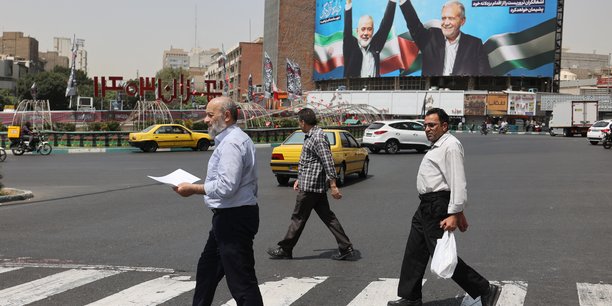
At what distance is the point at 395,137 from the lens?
28.7 metres

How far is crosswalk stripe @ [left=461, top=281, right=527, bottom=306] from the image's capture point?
5.18 m

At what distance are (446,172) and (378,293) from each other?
150cm

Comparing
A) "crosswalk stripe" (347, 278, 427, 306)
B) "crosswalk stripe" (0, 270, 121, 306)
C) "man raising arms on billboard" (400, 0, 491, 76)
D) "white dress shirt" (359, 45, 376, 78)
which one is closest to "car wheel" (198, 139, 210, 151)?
"crosswalk stripe" (0, 270, 121, 306)

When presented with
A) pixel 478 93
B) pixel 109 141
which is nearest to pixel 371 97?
pixel 478 93

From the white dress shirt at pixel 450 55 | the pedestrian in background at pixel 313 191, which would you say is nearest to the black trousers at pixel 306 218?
the pedestrian in background at pixel 313 191

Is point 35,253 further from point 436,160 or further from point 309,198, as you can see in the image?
point 436,160

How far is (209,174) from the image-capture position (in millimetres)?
4219

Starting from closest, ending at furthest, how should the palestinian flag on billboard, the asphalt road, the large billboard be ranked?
the asphalt road
the palestinian flag on billboard
the large billboard

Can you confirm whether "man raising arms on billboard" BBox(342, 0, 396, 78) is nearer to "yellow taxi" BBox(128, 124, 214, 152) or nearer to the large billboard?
the large billboard

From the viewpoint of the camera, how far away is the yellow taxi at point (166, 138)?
99.5ft

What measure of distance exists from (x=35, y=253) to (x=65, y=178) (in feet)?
33.3

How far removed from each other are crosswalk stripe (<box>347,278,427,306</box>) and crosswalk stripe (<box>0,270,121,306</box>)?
2.69m

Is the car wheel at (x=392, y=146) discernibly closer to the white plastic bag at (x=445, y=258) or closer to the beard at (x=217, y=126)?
the white plastic bag at (x=445, y=258)

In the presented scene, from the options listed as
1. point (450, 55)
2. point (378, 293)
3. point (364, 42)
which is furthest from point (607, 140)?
point (364, 42)
